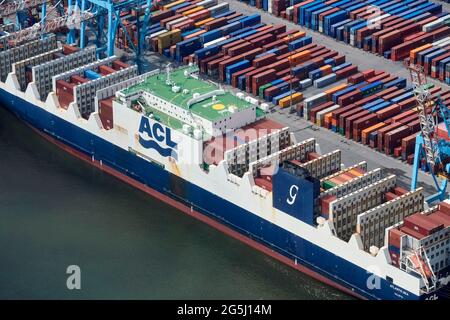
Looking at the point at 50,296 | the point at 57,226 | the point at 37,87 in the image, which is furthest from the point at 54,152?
the point at 50,296

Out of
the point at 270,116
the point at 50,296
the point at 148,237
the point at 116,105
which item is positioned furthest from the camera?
the point at 270,116

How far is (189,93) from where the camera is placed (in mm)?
179125

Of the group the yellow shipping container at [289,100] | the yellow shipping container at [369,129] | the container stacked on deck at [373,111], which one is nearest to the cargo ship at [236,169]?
the yellow shipping container at [369,129]

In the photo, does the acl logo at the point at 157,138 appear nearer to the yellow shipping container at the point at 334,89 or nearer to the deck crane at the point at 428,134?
the deck crane at the point at 428,134

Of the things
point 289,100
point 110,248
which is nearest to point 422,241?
point 110,248

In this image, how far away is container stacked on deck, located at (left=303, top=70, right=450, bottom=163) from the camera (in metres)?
183

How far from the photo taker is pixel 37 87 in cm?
19262

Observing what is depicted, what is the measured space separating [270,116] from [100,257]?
1468 inches

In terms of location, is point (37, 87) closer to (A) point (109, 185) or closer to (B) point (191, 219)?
(A) point (109, 185)

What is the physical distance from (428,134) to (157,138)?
102ft

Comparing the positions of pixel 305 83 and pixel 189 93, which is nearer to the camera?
pixel 189 93

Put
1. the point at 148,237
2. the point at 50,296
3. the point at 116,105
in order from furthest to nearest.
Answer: the point at 116,105 → the point at 148,237 → the point at 50,296

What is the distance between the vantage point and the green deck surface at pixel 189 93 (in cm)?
17500

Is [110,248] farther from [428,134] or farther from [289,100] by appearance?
[289,100]
